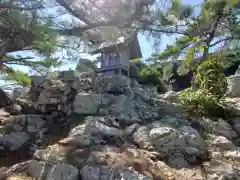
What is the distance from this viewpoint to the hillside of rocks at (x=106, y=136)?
296 centimetres

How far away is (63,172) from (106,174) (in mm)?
501

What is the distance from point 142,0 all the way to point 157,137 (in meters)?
2.30

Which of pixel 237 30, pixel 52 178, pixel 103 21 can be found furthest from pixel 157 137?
pixel 237 30

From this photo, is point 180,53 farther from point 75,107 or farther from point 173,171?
point 173,171

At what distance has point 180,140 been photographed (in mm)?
3529

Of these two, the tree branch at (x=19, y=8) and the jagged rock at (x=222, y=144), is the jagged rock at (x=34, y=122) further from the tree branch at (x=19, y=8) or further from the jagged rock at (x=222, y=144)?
the jagged rock at (x=222, y=144)

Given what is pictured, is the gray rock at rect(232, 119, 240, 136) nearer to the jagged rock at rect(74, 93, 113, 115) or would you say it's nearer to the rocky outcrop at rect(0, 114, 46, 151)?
the jagged rock at rect(74, 93, 113, 115)

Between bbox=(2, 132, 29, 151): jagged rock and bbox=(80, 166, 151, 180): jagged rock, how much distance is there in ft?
5.88

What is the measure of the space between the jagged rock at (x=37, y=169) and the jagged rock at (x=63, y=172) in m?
0.10

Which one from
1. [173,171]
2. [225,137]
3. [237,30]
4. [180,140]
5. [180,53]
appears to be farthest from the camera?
[180,53]

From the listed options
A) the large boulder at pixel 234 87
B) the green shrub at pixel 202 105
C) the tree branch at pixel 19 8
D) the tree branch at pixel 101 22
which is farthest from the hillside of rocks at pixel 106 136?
the tree branch at pixel 19 8

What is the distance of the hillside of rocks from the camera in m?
2.96

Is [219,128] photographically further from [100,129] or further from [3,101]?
[3,101]

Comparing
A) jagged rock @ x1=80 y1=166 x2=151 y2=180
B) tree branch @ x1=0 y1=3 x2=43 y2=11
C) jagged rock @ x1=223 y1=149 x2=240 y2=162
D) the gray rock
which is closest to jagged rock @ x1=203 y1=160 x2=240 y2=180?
jagged rock @ x1=223 y1=149 x2=240 y2=162
